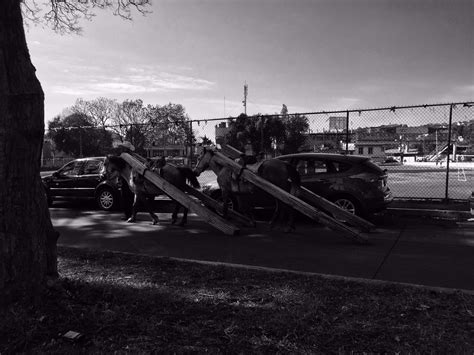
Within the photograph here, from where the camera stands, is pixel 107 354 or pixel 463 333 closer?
pixel 107 354

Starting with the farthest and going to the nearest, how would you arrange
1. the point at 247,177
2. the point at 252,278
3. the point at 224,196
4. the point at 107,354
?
the point at 224,196 → the point at 247,177 → the point at 252,278 → the point at 107,354

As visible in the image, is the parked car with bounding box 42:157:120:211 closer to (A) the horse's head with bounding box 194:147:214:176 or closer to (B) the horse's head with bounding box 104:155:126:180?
(B) the horse's head with bounding box 104:155:126:180

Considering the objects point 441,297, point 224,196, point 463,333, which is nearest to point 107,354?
point 463,333

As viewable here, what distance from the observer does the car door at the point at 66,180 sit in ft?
43.7

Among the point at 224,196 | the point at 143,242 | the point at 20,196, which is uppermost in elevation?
the point at 20,196

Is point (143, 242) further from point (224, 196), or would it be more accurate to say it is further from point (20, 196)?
point (20, 196)

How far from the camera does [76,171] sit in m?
13.4

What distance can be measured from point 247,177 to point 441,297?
503 centimetres

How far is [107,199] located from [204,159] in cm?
424

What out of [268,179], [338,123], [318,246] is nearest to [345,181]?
[268,179]

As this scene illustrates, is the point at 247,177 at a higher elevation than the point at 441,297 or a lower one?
higher

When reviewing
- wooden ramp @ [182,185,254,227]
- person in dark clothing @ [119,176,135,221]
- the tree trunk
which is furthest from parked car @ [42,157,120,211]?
the tree trunk

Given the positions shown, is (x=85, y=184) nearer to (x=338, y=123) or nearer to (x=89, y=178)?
(x=89, y=178)

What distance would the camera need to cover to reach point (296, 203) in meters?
7.80
